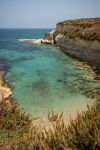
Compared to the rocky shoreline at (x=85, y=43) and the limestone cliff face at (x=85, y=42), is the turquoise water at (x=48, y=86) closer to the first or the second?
the rocky shoreline at (x=85, y=43)

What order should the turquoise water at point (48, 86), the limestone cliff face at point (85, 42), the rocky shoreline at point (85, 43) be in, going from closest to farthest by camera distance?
the turquoise water at point (48, 86), the rocky shoreline at point (85, 43), the limestone cliff face at point (85, 42)

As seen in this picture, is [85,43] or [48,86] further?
[85,43]

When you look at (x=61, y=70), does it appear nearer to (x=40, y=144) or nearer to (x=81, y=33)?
(x=81, y=33)

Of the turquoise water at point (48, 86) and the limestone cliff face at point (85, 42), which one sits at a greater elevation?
the limestone cliff face at point (85, 42)

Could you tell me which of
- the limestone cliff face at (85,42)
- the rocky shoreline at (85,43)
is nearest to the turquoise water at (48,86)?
the rocky shoreline at (85,43)

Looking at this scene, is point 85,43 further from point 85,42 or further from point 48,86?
point 48,86

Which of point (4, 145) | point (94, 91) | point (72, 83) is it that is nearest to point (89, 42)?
point (72, 83)

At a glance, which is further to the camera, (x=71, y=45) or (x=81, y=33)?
(x=71, y=45)

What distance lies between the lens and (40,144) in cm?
865

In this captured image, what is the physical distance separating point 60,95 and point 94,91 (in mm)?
3546

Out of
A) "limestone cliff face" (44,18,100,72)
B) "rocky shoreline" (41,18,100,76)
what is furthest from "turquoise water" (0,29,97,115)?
"limestone cliff face" (44,18,100,72)

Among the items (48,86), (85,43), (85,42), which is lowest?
(48,86)

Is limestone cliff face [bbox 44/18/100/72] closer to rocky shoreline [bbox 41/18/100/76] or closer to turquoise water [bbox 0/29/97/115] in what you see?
rocky shoreline [bbox 41/18/100/76]

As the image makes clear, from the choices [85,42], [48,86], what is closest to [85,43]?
[85,42]
